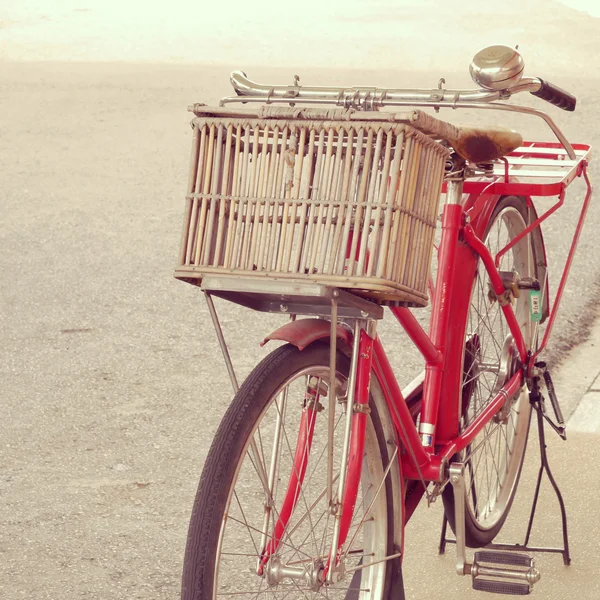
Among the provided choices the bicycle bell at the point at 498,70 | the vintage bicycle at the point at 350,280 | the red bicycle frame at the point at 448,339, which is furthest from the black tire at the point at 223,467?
the bicycle bell at the point at 498,70

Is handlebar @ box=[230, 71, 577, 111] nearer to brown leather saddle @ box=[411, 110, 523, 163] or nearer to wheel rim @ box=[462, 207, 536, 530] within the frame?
brown leather saddle @ box=[411, 110, 523, 163]

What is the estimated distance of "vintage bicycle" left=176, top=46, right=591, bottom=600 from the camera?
220cm

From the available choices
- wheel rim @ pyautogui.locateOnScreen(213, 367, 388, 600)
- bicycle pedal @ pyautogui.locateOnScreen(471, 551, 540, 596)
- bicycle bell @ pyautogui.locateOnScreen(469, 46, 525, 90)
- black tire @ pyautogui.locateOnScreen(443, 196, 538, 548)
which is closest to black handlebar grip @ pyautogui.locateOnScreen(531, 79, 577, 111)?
bicycle bell @ pyautogui.locateOnScreen(469, 46, 525, 90)

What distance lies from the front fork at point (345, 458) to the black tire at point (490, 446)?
2.35 feet

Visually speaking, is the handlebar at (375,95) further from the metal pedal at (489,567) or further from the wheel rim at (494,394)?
the metal pedal at (489,567)

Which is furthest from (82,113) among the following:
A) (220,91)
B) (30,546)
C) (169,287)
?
(30,546)

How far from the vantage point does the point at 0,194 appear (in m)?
8.35

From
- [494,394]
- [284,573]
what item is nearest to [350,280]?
[284,573]

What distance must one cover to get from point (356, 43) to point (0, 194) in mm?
9493

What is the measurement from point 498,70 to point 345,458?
2.96 ft

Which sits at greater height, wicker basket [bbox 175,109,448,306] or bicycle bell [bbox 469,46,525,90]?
bicycle bell [bbox 469,46,525,90]

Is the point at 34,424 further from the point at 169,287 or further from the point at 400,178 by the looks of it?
the point at 400,178

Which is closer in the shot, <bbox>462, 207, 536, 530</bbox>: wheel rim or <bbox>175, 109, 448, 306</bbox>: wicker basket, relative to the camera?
<bbox>175, 109, 448, 306</bbox>: wicker basket

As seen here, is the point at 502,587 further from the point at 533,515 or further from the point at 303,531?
the point at 303,531
